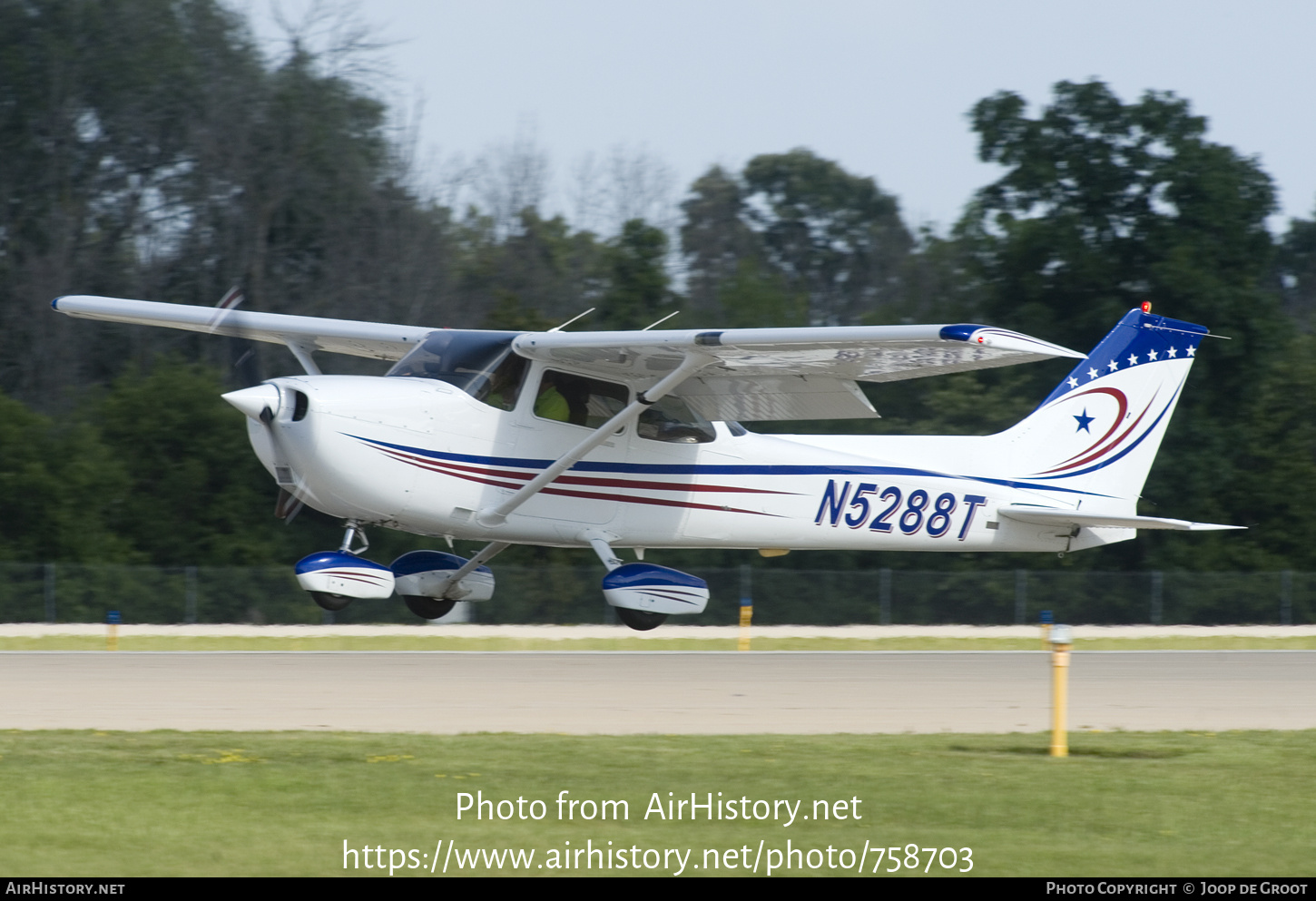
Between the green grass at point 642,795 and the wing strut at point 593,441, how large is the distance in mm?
2522

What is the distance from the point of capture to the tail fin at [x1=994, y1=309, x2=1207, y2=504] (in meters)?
16.3

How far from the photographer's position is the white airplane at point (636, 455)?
39.5 feet

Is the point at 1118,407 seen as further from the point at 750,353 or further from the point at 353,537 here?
the point at 353,537

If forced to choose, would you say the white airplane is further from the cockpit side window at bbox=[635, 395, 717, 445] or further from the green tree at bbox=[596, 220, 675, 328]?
the green tree at bbox=[596, 220, 675, 328]

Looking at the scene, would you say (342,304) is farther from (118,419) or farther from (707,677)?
(707,677)

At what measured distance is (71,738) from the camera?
10812 mm

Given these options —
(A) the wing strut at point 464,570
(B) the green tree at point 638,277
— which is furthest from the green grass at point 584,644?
(B) the green tree at point 638,277

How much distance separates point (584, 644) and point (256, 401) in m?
10.7

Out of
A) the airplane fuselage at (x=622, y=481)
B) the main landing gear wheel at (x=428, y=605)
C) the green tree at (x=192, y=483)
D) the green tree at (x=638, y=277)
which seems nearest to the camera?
the airplane fuselage at (x=622, y=481)

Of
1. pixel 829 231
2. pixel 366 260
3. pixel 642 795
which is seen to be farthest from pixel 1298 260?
pixel 642 795

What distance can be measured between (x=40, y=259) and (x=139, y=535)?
28.7ft

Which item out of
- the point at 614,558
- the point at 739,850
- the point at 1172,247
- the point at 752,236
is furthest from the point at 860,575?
the point at 752,236

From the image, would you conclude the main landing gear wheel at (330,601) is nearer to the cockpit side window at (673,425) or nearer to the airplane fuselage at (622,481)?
the airplane fuselage at (622,481)
